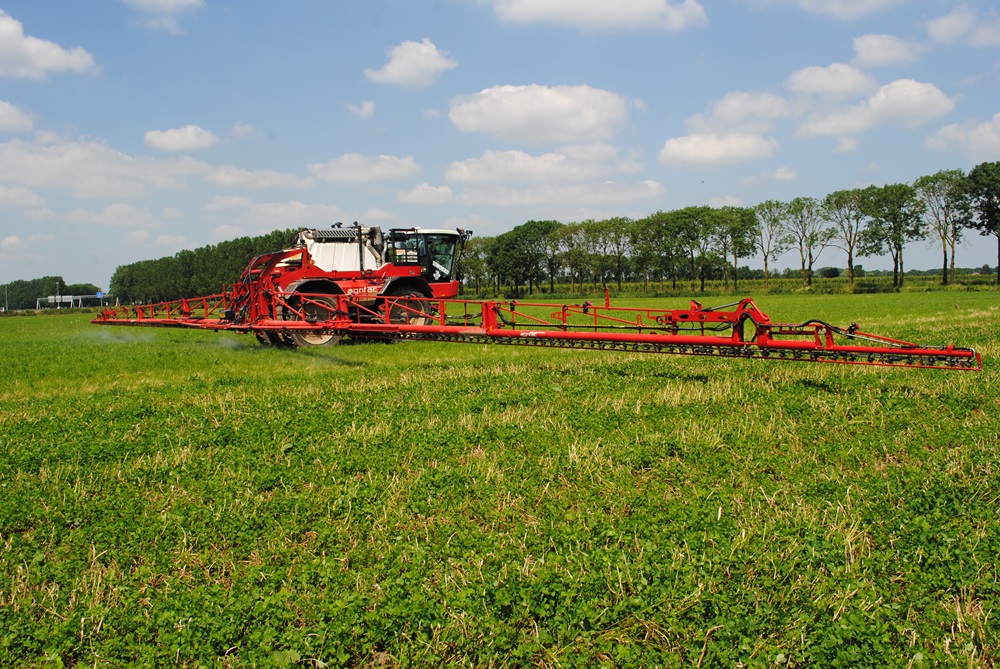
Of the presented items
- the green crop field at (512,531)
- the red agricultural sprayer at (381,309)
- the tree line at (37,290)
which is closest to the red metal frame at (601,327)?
the red agricultural sprayer at (381,309)

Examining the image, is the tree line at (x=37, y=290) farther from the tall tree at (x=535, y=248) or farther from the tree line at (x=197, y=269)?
the tall tree at (x=535, y=248)

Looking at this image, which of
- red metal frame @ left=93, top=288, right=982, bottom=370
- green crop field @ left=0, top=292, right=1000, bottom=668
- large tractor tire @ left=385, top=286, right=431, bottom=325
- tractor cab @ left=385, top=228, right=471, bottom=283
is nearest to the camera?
green crop field @ left=0, top=292, right=1000, bottom=668

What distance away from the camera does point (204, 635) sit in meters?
2.94

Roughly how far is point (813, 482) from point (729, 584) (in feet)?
5.96

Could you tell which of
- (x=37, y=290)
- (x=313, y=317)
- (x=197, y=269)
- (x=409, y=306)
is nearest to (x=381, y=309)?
(x=409, y=306)

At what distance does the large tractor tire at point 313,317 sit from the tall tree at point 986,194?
71.5m

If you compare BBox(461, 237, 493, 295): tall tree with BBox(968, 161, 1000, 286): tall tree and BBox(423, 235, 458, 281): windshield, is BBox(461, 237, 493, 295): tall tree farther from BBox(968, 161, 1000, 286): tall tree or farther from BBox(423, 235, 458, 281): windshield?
BBox(423, 235, 458, 281): windshield

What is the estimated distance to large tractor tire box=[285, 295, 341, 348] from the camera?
47.8 ft

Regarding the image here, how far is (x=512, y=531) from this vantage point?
159 inches

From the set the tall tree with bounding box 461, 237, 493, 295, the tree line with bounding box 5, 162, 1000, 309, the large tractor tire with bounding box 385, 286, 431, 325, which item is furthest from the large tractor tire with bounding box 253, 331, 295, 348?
the tall tree with bounding box 461, 237, 493, 295

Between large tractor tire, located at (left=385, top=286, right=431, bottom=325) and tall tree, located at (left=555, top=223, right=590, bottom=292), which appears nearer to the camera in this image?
large tractor tire, located at (left=385, top=286, right=431, bottom=325)

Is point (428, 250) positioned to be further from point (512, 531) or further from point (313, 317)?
point (512, 531)

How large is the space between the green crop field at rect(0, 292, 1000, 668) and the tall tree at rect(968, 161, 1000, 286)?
71.6 m

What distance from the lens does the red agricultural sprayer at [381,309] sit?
9.48 m
